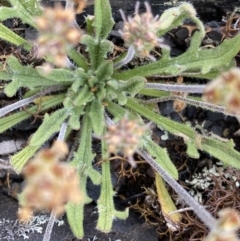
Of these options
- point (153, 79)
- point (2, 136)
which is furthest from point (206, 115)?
point (2, 136)

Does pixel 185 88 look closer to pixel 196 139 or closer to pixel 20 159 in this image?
pixel 196 139

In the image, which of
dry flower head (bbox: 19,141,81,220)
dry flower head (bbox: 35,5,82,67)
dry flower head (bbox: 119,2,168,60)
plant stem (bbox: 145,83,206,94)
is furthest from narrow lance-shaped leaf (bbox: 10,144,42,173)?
dry flower head (bbox: 19,141,81,220)

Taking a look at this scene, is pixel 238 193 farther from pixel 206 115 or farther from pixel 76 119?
pixel 76 119

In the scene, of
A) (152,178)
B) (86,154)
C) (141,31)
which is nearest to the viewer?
(141,31)

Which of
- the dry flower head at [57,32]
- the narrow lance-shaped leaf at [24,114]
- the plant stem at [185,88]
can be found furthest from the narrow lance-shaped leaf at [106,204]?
the dry flower head at [57,32]

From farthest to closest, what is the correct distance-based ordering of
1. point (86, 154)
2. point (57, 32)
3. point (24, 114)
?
point (24, 114)
point (86, 154)
point (57, 32)

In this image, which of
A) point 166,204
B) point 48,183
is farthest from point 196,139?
point 48,183

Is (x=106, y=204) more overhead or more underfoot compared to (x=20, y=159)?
more underfoot

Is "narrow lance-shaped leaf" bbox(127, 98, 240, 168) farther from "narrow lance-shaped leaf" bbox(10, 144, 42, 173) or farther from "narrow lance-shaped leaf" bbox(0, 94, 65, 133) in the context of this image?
"narrow lance-shaped leaf" bbox(10, 144, 42, 173)

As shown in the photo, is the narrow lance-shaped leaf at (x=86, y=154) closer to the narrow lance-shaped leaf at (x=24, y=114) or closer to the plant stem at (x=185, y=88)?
the narrow lance-shaped leaf at (x=24, y=114)
